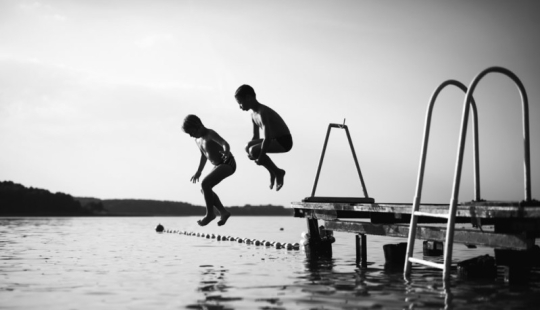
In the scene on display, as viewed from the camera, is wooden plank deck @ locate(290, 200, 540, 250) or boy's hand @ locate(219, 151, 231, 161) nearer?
wooden plank deck @ locate(290, 200, 540, 250)

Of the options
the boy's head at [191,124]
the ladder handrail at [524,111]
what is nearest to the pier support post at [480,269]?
the ladder handrail at [524,111]

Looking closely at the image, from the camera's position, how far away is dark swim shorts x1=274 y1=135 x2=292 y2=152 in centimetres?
1305

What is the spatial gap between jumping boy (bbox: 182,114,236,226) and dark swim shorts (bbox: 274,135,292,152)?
103 centimetres

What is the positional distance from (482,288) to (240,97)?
5.73 metres

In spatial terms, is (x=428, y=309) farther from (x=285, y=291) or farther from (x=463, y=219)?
(x=463, y=219)

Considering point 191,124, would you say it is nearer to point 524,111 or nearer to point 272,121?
point 272,121

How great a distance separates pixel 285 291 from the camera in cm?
1006

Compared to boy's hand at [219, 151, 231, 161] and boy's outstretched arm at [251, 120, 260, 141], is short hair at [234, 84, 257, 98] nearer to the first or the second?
boy's outstretched arm at [251, 120, 260, 141]

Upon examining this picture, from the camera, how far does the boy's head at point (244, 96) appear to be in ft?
42.4

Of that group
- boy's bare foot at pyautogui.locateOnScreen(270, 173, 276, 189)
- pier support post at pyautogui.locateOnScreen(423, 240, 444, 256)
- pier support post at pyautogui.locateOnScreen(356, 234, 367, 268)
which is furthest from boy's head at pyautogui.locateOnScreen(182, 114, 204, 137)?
pier support post at pyautogui.locateOnScreen(423, 240, 444, 256)

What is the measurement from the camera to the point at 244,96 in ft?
42.4

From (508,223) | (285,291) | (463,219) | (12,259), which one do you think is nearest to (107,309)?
(285,291)

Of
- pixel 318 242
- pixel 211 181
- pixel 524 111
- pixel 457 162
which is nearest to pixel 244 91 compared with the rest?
pixel 211 181

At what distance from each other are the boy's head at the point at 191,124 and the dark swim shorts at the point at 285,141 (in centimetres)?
159
